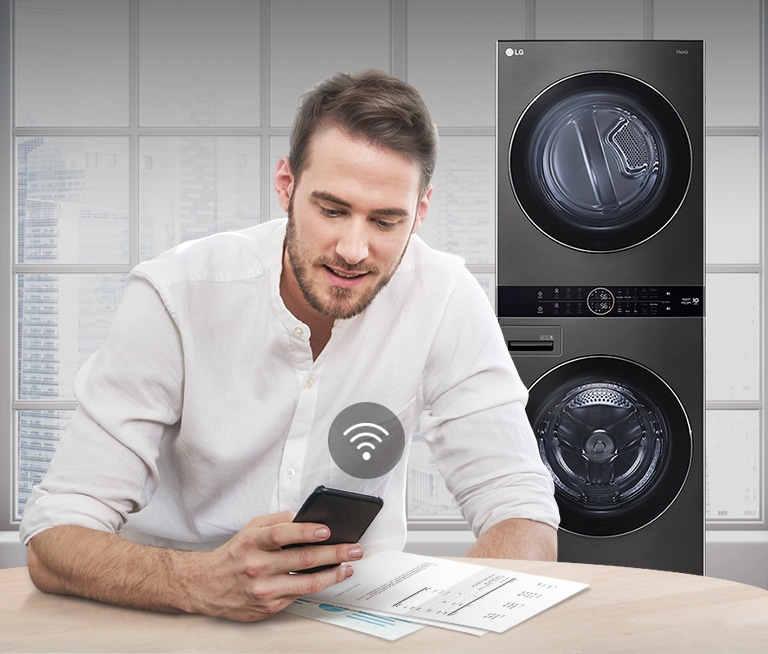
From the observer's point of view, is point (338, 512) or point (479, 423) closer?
point (338, 512)

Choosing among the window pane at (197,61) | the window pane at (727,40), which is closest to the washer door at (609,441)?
the window pane at (727,40)

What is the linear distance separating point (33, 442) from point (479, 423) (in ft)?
7.27

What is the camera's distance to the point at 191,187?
3.16 meters

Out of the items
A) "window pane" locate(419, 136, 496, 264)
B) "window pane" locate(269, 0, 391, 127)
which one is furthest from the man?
"window pane" locate(269, 0, 391, 127)

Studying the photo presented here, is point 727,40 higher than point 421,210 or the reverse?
higher

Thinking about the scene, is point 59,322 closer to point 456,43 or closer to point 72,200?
point 72,200

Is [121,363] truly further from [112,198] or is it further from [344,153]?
[112,198]

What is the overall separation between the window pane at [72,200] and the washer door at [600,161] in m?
1.56

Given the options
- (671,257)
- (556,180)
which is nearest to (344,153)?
(556,180)

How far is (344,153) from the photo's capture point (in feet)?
4.57

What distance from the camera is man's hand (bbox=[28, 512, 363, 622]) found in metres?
0.94

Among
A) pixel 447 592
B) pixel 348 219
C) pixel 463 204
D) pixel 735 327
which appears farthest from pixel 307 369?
pixel 735 327

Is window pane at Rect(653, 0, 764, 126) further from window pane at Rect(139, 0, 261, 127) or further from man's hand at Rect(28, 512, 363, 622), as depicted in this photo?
man's hand at Rect(28, 512, 363, 622)

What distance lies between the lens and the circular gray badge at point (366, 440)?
1.56m
